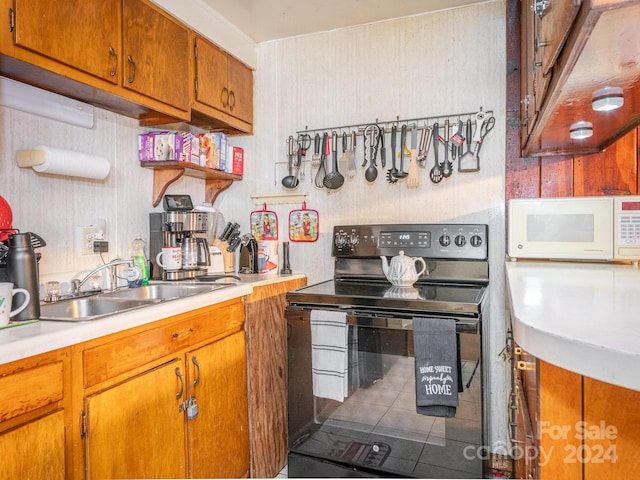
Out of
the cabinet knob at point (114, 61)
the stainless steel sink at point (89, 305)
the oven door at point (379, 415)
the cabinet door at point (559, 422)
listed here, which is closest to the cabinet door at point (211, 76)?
the cabinet knob at point (114, 61)

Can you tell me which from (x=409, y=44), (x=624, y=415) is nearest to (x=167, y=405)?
(x=624, y=415)

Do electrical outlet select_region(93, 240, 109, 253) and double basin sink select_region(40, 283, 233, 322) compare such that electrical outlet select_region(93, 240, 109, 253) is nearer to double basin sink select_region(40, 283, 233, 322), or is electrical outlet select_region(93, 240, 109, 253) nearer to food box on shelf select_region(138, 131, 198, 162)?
double basin sink select_region(40, 283, 233, 322)

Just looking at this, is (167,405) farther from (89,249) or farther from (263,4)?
(263,4)

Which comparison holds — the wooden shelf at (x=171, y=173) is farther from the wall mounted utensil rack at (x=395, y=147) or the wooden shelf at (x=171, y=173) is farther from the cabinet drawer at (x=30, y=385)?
the cabinet drawer at (x=30, y=385)

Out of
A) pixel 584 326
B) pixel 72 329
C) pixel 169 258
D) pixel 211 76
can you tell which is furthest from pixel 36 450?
pixel 211 76

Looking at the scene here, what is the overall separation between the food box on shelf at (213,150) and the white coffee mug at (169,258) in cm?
48

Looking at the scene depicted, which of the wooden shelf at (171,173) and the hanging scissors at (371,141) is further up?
the hanging scissors at (371,141)

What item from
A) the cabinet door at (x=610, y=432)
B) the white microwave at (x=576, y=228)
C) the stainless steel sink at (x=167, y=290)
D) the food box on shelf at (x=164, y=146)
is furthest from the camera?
the food box on shelf at (x=164, y=146)

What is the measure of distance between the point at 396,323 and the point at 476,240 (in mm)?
718

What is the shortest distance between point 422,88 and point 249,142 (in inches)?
42.2

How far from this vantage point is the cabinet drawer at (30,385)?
97 centimetres

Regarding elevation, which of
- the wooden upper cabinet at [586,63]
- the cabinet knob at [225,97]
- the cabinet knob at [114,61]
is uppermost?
the cabinet knob at [225,97]

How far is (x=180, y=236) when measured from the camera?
2160 millimetres

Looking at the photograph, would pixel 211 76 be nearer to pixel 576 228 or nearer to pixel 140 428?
pixel 140 428
